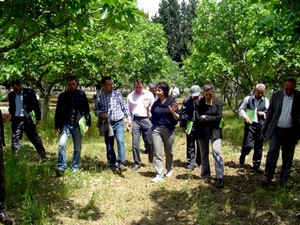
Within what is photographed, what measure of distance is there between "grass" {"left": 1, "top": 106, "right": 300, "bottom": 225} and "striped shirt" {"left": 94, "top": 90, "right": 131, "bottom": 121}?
112cm

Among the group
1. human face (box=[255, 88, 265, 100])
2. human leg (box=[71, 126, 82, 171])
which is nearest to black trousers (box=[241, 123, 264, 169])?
human face (box=[255, 88, 265, 100])

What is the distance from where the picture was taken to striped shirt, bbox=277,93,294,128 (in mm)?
5527

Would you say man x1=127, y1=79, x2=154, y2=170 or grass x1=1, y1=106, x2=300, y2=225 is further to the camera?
man x1=127, y1=79, x2=154, y2=170

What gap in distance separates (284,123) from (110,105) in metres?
3.11

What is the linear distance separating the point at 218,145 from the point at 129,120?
1.87 m

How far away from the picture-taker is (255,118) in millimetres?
6902

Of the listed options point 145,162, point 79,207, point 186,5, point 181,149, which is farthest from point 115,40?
point 186,5

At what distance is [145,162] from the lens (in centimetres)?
780

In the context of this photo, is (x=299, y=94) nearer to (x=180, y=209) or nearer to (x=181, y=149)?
(x=180, y=209)

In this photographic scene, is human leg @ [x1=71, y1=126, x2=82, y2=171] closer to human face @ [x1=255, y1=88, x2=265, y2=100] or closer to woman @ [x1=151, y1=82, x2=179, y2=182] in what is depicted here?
woman @ [x1=151, y1=82, x2=179, y2=182]

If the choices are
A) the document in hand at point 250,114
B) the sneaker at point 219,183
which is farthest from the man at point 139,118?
the document in hand at point 250,114

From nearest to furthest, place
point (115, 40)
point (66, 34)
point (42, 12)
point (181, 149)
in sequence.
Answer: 1. point (42, 12)
2. point (66, 34)
3. point (181, 149)
4. point (115, 40)

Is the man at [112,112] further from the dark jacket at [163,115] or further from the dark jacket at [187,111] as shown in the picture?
the dark jacket at [187,111]

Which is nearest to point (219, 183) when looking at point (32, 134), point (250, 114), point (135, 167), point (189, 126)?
point (189, 126)
